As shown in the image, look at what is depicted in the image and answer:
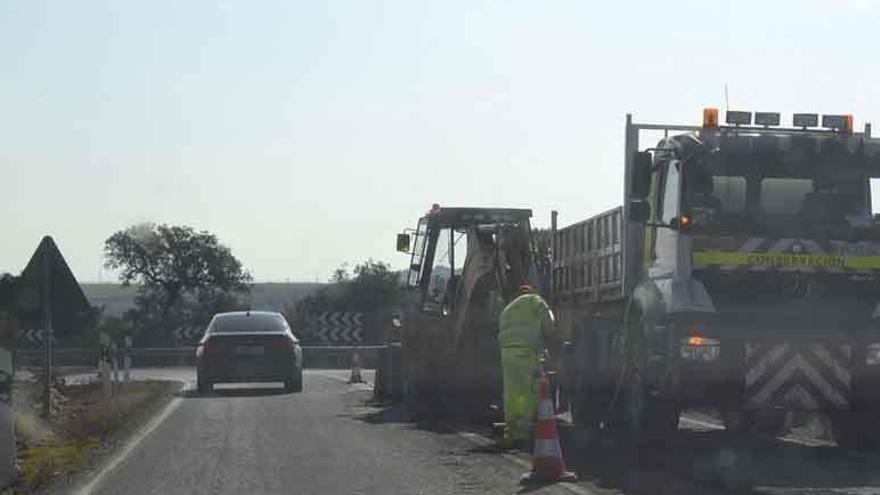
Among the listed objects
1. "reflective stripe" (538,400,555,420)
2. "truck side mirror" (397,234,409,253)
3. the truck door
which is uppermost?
"truck side mirror" (397,234,409,253)

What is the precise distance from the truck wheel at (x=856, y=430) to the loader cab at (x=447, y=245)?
212 inches

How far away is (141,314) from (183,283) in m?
4.18

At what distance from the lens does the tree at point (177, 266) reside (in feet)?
235

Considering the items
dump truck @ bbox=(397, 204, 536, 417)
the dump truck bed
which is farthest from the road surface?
the dump truck bed

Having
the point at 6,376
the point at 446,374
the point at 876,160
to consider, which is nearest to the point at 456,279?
the point at 446,374

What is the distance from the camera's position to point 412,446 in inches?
636

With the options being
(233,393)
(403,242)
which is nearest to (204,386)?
(233,393)

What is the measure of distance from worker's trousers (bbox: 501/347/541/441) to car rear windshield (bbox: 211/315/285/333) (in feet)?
41.9

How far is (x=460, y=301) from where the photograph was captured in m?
20.1

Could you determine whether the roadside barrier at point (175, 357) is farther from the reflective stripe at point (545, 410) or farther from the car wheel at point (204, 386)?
the reflective stripe at point (545, 410)

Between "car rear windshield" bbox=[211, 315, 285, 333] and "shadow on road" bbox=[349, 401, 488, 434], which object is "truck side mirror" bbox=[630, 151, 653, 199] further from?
"car rear windshield" bbox=[211, 315, 285, 333]

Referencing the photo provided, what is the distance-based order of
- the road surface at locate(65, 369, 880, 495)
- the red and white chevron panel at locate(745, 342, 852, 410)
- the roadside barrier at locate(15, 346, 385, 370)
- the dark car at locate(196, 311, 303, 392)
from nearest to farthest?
the road surface at locate(65, 369, 880, 495) → the red and white chevron panel at locate(745, 342, 852, 410) → the dark car at locate(196, 311, 303, 392) → the roadside barrier at locate(15, 346, 385, 370)

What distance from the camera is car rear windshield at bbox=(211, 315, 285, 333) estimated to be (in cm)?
2756

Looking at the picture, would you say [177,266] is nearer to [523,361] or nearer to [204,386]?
[204,386]
